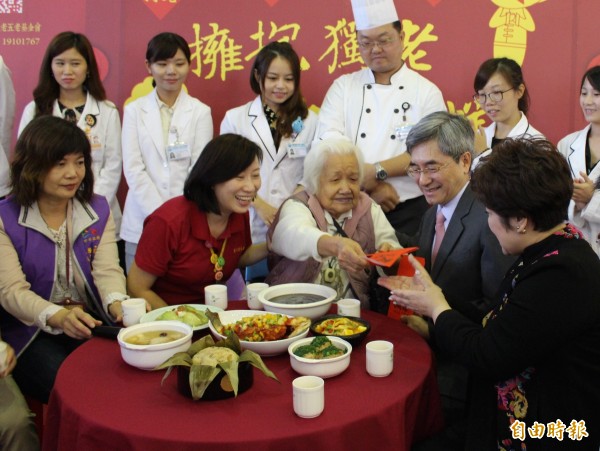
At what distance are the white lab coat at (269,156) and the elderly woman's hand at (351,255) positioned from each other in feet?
4.12

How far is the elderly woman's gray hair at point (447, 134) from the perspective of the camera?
7.39ft

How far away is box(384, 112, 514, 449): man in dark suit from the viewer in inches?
82.6

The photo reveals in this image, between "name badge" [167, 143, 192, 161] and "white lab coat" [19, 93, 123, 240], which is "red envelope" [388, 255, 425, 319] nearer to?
"name badge" [167, 143, 192, 161]

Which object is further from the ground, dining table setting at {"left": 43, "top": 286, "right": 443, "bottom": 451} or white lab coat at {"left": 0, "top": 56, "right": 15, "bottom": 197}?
white lab coat at {"left": 0, "top": 56, "right": 15, "bottom": 197}

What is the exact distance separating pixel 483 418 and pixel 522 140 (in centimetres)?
83

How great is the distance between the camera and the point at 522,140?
5.24 ft

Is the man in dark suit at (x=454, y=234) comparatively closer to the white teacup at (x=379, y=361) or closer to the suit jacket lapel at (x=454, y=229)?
the suit jacket lapel at (x=454, y=229)

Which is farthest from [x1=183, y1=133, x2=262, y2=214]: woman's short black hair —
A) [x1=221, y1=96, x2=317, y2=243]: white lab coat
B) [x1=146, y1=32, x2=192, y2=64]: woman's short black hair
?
[x1=146, y1=32, x2=192, y2=64]: woman's short black hair

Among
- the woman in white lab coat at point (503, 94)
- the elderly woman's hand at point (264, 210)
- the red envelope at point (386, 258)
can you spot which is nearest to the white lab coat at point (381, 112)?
the woman in white lab coat at point (503, 94)

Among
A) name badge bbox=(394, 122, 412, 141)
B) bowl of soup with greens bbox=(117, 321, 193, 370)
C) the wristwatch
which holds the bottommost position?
bowl of soup with greens bbox=(117, 321, 193, 370)

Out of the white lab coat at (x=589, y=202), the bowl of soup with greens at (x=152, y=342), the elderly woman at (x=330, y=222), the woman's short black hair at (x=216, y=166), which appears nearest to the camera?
the bowl of soup with greens at (x=152, y=342)

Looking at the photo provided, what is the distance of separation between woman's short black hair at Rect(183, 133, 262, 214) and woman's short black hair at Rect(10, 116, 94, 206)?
0.50 m

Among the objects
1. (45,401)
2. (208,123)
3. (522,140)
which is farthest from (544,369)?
(208,123)

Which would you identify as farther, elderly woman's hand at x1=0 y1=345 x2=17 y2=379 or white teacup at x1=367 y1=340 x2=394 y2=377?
elderly woman's hand at x1=0 y1=345 x2=17 y2=379
